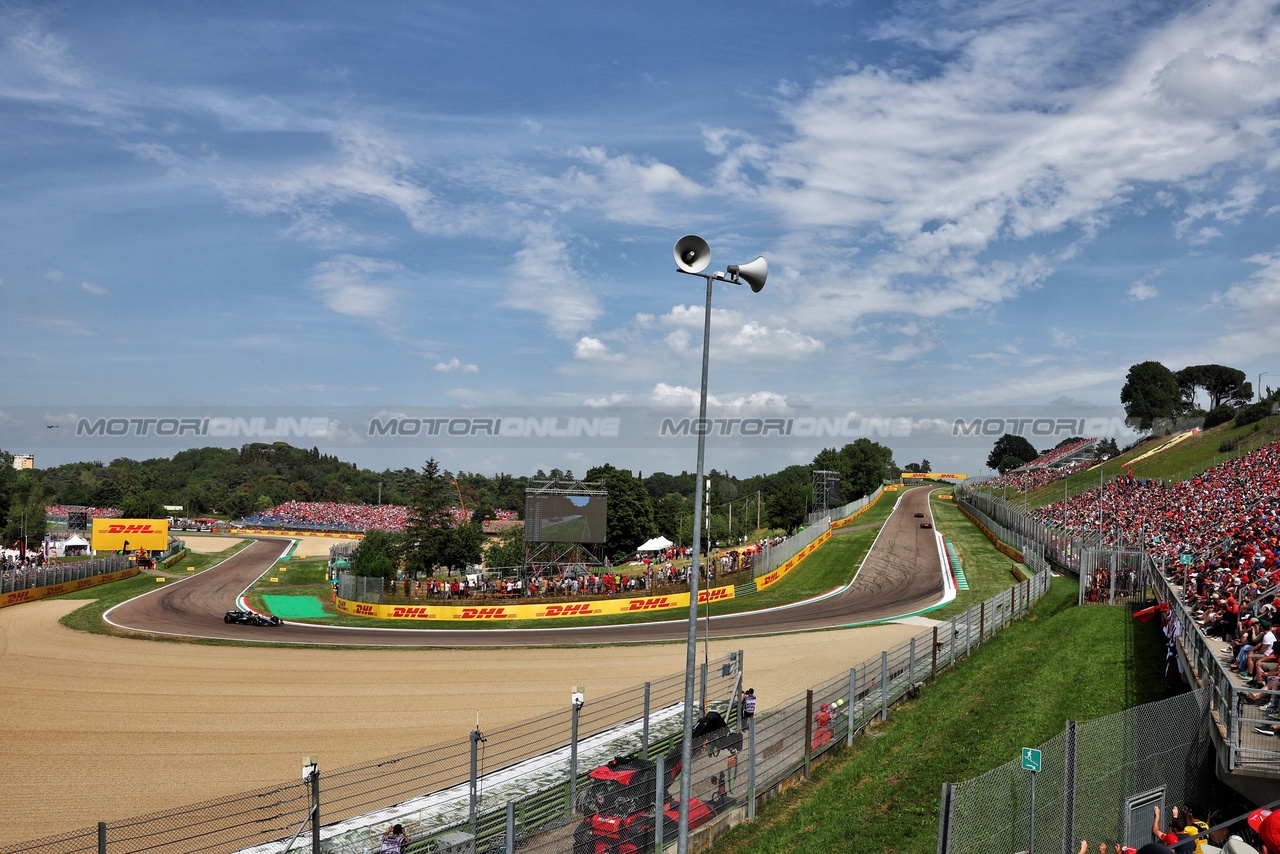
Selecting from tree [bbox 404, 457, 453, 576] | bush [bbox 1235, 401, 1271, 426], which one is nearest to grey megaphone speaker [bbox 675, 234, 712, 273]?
tree [bbox 404, 457, 453, 576]

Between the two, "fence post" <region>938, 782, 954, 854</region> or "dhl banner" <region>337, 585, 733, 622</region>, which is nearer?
"fence post" <region>938, 782, 954, 854</region>

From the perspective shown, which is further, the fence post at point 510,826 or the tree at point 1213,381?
the tree at point 1213,381

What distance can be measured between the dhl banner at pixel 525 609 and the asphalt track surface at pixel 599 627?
2.08m

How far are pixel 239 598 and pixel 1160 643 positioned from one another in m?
48.5

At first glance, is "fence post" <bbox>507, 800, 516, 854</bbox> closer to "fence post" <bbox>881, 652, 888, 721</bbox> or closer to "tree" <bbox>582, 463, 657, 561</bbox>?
"fence post" <bbox>881, 652, 888, 721</bbox>

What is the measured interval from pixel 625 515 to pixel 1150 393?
103060mm

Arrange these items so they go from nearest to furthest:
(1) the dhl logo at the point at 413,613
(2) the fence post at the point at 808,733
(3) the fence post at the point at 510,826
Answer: (3) the fence post at the point at 510,826 → (2) the fence post at the point at 808,733 → (1) the dhl logo at the point at 413,613

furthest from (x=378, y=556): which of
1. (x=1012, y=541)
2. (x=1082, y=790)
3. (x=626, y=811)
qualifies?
(x=1082, y=790)

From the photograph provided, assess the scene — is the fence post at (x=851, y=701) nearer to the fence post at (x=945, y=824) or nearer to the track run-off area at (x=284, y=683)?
the track run-off area at (x=284, y=683)

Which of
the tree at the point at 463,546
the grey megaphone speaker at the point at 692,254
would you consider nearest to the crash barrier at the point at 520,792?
the grey megaphone speaker at the point at 692,254

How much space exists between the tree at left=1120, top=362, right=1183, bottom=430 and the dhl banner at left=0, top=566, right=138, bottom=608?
141913mm

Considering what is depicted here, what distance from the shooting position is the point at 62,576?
47438mm

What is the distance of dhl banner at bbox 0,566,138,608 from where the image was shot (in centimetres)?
4121

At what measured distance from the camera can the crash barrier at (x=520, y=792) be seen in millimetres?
9445
